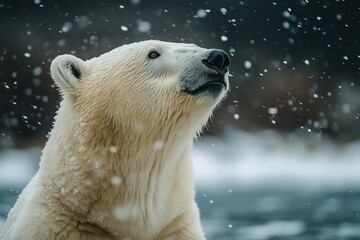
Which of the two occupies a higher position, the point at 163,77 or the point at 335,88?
the point at 335,88

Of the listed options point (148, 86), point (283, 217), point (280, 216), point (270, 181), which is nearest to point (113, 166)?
point (148, 86)

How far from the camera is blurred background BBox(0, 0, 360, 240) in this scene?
1540cm

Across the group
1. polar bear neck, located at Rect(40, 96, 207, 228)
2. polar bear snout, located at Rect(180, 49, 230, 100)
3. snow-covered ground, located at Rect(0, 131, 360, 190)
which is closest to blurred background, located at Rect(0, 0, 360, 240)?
snow-covered ground, located at Rect(0, 131, 360, 190)

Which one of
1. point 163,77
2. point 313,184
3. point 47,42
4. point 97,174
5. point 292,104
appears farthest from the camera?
point 313,184

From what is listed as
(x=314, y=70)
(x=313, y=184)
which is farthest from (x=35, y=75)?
(x=313, y=184)

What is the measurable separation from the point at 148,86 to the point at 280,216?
7.96 meters

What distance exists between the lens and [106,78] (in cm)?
333

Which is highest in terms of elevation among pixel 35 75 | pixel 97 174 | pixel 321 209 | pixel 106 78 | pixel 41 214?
pixel 35 75

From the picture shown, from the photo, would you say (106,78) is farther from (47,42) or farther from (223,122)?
(223,122)

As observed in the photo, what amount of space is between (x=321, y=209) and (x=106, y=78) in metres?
10.1

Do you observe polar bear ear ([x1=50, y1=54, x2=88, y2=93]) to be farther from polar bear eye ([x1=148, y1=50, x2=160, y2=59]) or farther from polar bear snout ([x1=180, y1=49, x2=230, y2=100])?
polar bear snout ([x1=180, y1=49, x2=230, y2=100])

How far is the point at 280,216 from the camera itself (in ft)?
35.6

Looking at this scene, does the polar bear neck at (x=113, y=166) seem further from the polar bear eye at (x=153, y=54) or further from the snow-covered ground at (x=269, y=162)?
the snow-covered ground at (x=269, y=162)

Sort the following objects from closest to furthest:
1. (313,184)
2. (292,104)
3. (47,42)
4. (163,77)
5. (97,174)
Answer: (97,174), (163,77), (47,42), (292,104), (313,184)
